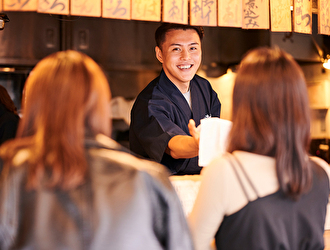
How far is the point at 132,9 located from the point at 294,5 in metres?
0.92

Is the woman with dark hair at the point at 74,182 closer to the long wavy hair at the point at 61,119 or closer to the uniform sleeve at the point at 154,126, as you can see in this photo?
the long wavy hair at the point at 61,119

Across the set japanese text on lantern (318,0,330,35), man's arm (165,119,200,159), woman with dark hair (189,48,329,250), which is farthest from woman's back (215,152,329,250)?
japanese text on lantern (318,0,330,35)

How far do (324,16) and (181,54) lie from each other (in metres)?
0.91

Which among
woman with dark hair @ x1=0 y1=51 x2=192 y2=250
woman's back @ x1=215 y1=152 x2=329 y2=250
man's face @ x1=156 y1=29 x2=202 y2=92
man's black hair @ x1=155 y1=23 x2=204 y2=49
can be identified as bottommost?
woman's back @ x1=215 y1=152 x2=329 y2=250

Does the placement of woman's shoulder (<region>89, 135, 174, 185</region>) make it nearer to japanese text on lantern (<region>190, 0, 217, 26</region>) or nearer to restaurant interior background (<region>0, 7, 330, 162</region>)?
japanese text on lantern (<region>190, 0, 217, 26</region>)

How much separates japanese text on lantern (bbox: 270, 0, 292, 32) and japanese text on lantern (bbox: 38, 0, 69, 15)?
109cm

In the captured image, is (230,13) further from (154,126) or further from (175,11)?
(154,126)

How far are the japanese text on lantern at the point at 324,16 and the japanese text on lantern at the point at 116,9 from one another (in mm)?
1108

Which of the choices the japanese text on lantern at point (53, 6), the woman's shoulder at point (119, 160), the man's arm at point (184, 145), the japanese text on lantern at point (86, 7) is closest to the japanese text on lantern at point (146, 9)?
the japanese text on lantern at point (86, 7)

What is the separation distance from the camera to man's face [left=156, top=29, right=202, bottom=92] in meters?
2.41

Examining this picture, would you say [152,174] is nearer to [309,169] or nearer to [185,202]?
[309,169]

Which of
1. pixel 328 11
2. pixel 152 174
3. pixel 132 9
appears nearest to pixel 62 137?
pixel 152 174

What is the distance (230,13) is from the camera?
1.86 meters

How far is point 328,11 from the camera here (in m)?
2.04
